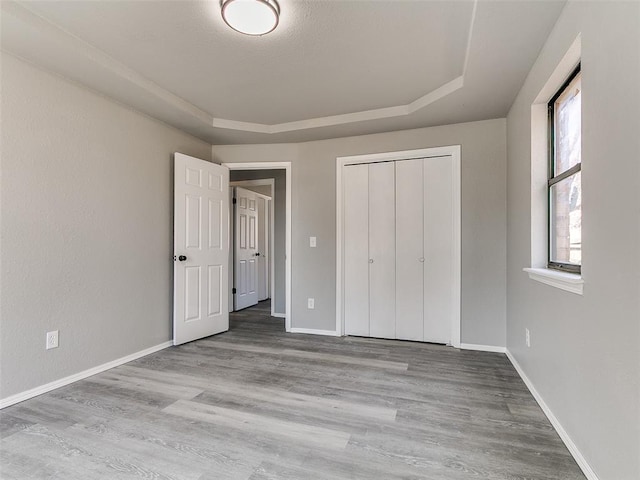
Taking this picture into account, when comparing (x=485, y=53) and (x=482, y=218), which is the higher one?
(x=485, y=53)

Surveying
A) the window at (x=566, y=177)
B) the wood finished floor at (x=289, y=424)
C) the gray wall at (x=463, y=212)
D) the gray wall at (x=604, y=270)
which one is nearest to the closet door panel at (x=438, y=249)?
the gray wall at (x=463, y=212)

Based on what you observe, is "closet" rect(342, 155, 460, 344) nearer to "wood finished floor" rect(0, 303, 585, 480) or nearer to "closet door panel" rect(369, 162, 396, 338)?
"closet door panel" rect(369, 162, 396, 338)

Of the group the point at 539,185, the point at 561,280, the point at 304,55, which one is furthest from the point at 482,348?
the point at 304,55

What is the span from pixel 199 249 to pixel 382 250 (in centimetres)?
196

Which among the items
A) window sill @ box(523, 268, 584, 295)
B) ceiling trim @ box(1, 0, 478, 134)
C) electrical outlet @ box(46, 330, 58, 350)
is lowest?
electrical outlet @ box(46, 330, 58, 350)

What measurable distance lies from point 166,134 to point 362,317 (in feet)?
9.23

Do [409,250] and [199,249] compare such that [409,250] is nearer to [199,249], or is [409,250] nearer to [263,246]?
[199,249]

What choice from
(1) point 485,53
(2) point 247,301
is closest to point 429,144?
(1) point 485,53

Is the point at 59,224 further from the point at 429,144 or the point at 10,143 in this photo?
the point at 429,144

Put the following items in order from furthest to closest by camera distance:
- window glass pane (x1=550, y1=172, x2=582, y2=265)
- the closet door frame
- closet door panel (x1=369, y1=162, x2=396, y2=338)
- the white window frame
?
1. closet door panel (x1=369, y1=162, x2=396, y2=338)
2. the closet door frame
3. the white window frame
4. window glass pane (x1=550, y1=172, x2=582, y2=265)

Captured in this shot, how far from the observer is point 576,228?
177cm

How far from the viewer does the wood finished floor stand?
1.51m

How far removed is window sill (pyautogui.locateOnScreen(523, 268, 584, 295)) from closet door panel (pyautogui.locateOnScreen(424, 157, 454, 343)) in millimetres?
1237

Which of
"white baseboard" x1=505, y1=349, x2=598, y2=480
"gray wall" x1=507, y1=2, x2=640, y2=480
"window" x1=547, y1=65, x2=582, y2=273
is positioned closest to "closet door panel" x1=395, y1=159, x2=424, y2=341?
"white baseboard" x1=505, y1=349, x2=598, y2=480
